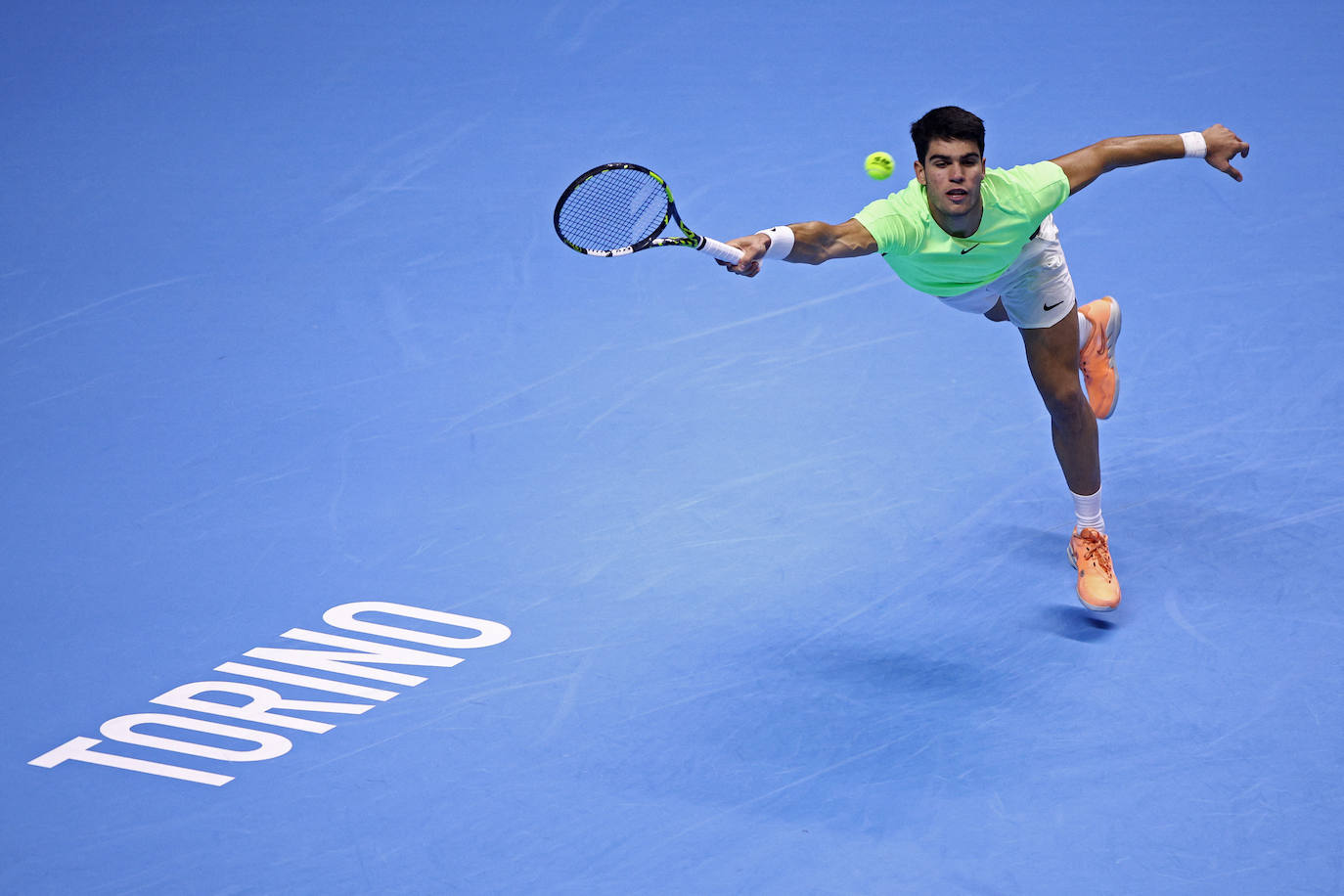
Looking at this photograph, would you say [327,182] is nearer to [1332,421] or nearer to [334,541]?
[334,541]

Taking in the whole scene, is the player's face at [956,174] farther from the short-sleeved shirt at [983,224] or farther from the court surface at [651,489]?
the court surface at [651,489]

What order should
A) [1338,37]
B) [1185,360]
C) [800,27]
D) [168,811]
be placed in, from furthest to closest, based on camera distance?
[800,27] → [1338,37] → [1185,360] → [168,811]

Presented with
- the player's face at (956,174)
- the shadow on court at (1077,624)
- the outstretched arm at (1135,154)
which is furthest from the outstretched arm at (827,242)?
the shadow on court at (1077,624)

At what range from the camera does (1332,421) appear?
598 cm

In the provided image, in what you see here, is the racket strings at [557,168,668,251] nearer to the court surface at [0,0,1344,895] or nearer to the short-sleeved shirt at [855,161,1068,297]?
the short-sleeved shirt at [855,161,1068,297]

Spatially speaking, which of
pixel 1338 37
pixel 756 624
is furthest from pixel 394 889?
pixel 1338 37

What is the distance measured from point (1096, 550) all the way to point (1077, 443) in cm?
36

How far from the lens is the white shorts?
4965 millimetres

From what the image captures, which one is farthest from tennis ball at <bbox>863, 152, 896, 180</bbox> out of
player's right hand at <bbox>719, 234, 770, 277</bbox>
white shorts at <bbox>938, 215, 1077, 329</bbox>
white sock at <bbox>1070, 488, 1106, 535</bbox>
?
white sock at <bbox>1070, 488, 1106, 535</bbox>

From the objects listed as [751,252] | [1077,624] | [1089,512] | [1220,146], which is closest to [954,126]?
[751,252]

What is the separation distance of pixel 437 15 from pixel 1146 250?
200 inches

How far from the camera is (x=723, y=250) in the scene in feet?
13.8

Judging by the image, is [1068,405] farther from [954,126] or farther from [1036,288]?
[954,126]

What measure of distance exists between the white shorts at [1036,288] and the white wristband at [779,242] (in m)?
0.80
